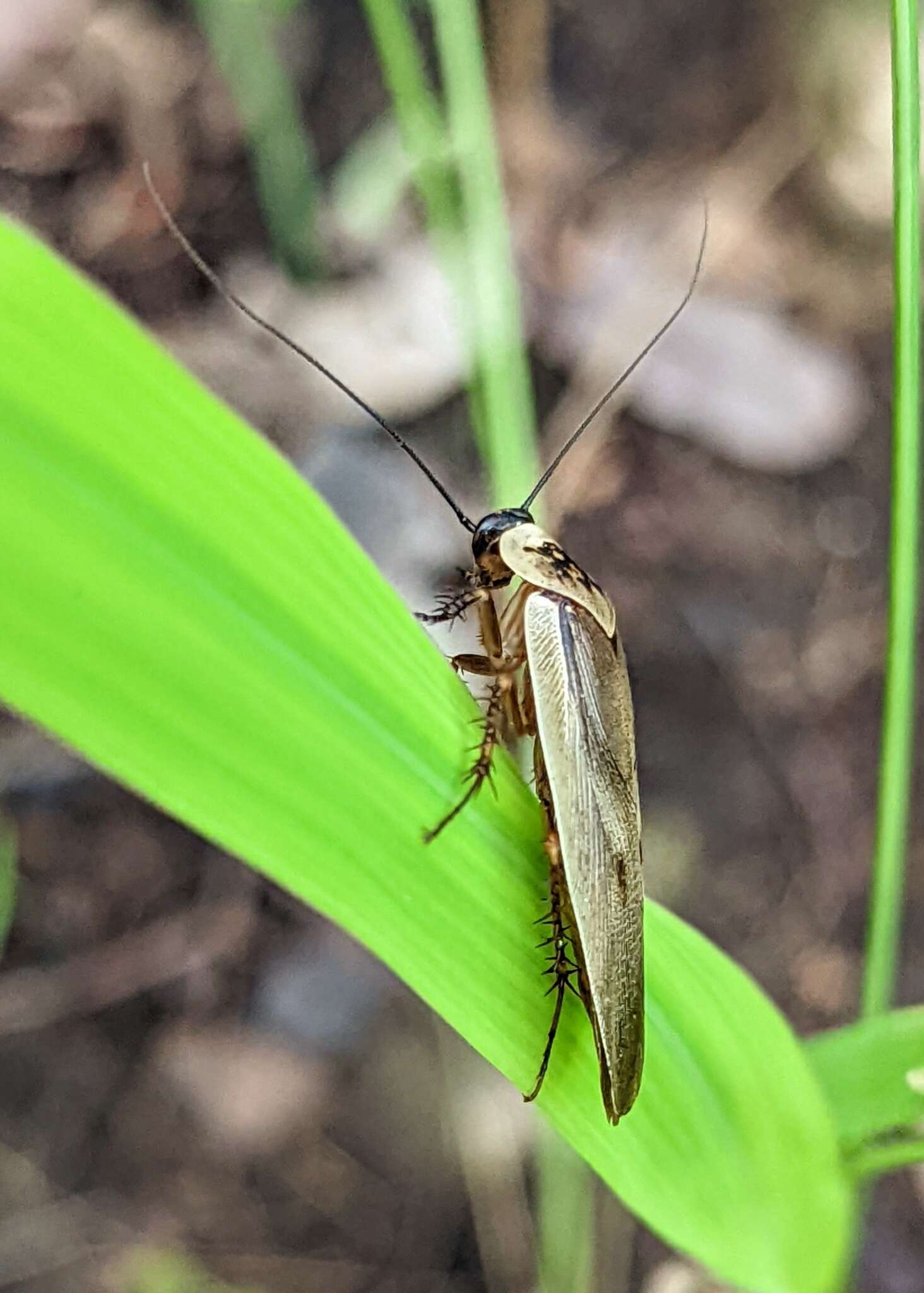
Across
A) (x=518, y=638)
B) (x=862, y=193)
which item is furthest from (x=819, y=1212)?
(x=862, y=193)

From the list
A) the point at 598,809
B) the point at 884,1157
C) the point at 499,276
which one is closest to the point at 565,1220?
the point at 884,1157

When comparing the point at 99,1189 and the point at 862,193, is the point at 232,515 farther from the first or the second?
the point at 862,193

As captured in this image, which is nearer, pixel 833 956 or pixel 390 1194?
pixel 390 1194

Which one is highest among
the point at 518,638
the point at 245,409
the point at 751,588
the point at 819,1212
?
the point at 245,409

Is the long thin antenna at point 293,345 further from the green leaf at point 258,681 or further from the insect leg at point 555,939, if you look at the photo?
the insect leg at point 555,939

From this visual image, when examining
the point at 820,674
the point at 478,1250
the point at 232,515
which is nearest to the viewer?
the point at 232,515

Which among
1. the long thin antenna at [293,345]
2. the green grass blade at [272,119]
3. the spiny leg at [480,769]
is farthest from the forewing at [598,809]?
the green grass blade at [272,119]

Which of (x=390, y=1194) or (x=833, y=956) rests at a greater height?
(x=833, y=956)
